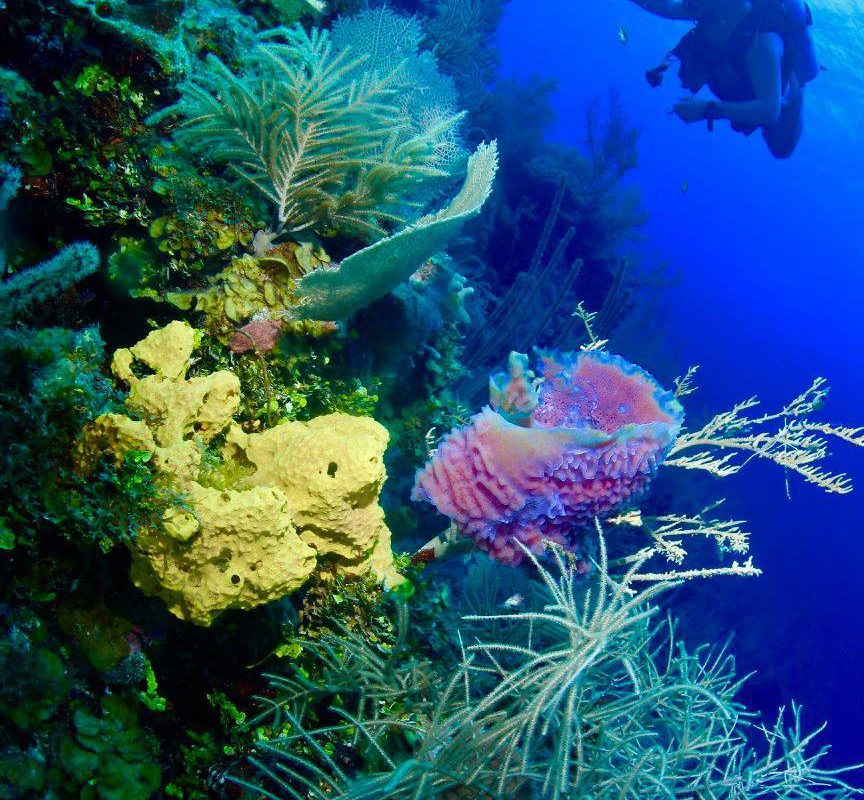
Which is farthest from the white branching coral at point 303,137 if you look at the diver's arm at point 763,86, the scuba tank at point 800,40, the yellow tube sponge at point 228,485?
the scuba tank at point 800,40

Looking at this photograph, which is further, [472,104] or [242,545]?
[472,104]

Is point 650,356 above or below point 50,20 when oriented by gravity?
below

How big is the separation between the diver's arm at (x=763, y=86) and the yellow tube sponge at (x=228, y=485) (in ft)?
34.4

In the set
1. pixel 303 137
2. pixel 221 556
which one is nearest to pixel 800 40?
pixel 303 137

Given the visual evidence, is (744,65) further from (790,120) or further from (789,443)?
(789,443)

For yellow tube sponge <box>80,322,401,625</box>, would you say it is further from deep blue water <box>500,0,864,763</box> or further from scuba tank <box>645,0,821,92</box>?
scuba tank <box>645,0,821,92</box>

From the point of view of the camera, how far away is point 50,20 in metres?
2.21

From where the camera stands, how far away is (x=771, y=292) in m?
62.0

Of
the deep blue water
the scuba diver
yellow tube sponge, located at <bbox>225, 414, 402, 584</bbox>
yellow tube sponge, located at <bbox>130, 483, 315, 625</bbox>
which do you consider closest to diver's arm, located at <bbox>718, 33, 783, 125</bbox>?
the scuba diver

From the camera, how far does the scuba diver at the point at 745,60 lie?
8922mm

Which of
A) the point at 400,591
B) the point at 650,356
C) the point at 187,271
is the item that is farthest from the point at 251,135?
the point at 650,356

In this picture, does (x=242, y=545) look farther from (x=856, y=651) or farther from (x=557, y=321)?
(x=856, y=651)

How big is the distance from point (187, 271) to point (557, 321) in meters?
7.67

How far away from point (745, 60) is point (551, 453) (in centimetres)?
1084
